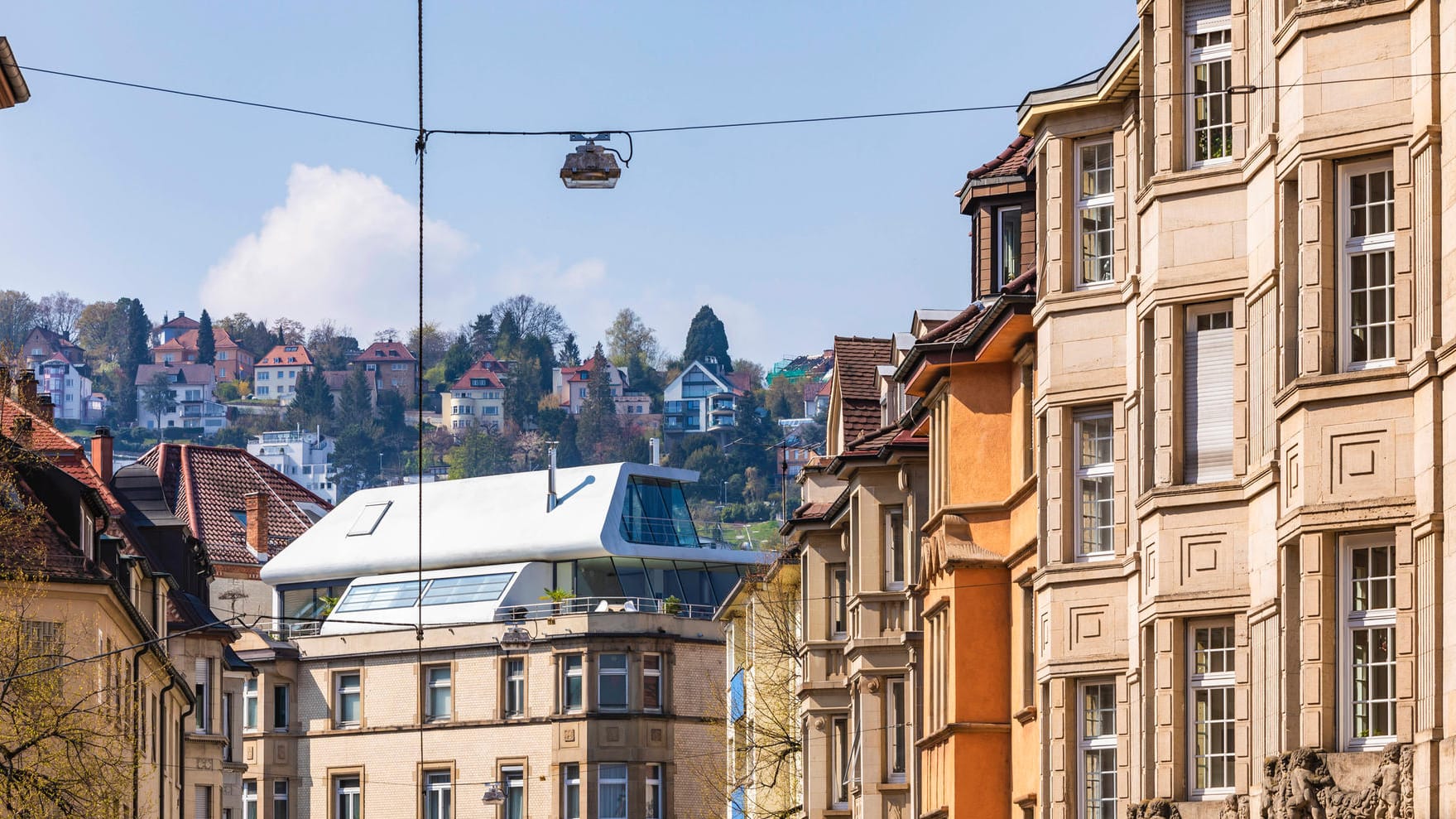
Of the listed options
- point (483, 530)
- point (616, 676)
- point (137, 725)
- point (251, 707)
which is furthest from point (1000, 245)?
point (483, 530)

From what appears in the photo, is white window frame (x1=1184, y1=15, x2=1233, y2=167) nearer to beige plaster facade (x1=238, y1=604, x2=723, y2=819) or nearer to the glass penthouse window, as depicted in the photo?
beige plaster facade (x1=238, y1=604, x2=723, y2=819)

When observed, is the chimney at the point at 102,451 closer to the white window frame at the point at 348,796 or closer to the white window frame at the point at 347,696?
the white window frame at the point at 347,696

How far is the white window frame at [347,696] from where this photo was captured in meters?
103

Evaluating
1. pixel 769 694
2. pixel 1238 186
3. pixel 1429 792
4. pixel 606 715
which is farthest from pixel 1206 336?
pixel 606 715

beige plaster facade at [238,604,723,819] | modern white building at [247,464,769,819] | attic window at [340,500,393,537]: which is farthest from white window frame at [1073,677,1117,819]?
attic window at [340,500,393,537]

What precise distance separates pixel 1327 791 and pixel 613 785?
73093mm

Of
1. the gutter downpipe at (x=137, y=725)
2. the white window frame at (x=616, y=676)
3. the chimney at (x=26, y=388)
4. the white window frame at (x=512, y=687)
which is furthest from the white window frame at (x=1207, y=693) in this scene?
the white window frame at (x=512, y=687)

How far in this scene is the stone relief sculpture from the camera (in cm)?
2578

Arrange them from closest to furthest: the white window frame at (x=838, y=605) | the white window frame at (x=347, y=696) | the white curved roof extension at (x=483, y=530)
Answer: the white window frame at (x=838, y=605) < the white window frame at (x=347, y=696) < the white curved roof extension at (x=483, y=530)

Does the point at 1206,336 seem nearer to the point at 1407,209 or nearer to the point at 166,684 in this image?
the point at 1407,209

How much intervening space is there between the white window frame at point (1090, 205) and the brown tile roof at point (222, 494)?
89.6 m

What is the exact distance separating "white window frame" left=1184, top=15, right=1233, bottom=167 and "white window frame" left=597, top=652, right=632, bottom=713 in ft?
226

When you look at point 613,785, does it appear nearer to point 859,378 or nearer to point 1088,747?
point 859,378

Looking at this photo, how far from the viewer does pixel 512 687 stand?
3964 inches
